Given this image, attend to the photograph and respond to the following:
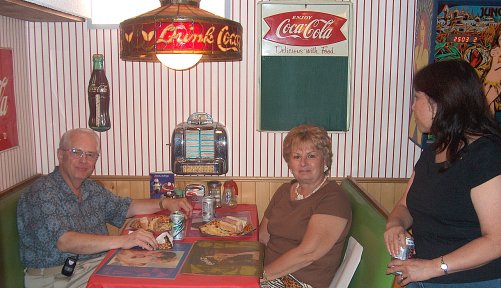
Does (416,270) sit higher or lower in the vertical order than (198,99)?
lower

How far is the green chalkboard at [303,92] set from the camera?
3301 millimetres

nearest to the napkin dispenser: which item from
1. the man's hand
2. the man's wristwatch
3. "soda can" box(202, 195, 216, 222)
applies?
the man's hand

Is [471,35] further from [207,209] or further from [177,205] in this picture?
[177,205]

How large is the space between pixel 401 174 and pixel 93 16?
2.36 m

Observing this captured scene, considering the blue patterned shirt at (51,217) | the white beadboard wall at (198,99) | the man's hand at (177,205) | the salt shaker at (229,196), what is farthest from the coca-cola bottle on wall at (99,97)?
the salt shaker at (229,196)

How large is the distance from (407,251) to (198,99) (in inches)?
75.8

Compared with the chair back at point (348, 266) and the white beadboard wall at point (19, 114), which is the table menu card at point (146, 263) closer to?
the chair back at point (348, 266)

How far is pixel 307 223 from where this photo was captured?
2500mm

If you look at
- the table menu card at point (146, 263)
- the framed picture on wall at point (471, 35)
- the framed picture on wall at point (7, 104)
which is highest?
the framed picture on wall at point (471, 35)

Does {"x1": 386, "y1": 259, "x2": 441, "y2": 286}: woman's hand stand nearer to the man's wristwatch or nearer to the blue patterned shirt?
the man's wristwatch

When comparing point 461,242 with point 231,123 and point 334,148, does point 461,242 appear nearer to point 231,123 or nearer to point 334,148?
point 334,148

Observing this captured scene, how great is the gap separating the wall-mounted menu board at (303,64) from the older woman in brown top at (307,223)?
0.70m

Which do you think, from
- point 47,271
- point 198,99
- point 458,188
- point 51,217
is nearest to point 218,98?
point 198,99

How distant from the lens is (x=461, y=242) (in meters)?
1.79
